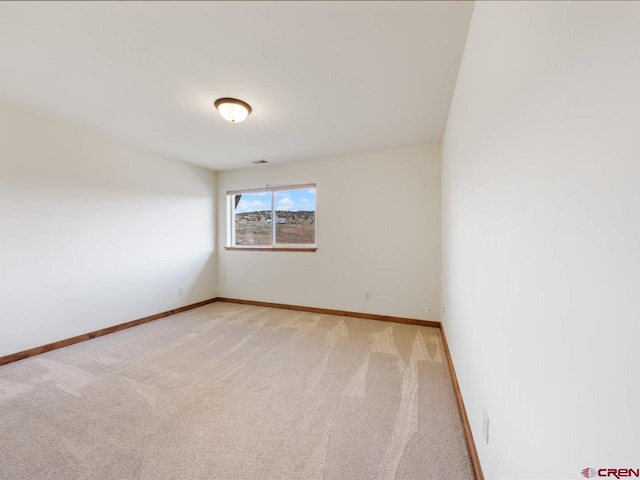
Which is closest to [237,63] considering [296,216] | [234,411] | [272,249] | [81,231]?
[234,411]

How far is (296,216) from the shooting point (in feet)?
13.4

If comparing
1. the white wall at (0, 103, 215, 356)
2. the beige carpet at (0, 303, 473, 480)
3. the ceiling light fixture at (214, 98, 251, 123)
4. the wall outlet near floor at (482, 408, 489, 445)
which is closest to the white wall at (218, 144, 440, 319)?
the beige carpet at (0, 303, 473, 480)

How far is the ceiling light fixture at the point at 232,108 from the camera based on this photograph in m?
2.14

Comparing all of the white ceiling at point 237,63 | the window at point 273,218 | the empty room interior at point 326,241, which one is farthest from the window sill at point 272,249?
the white ceiling at point 237,63

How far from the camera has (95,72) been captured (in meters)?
1.82

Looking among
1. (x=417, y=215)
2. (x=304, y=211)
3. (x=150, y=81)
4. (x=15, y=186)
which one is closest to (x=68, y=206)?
(x=15, y=186)

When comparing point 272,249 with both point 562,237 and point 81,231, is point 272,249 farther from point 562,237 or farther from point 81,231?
point 562,237

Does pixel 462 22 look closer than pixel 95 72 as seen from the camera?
Yes

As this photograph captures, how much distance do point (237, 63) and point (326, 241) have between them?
254 centimetres

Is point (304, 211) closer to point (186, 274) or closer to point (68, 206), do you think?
point (186, 274)

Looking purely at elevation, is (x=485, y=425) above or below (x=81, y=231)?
below

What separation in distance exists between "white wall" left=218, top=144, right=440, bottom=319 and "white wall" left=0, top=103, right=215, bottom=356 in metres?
1.40

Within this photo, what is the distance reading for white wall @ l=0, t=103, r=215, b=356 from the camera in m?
A: 2.36

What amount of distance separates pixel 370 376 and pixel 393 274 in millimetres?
→ 1623
